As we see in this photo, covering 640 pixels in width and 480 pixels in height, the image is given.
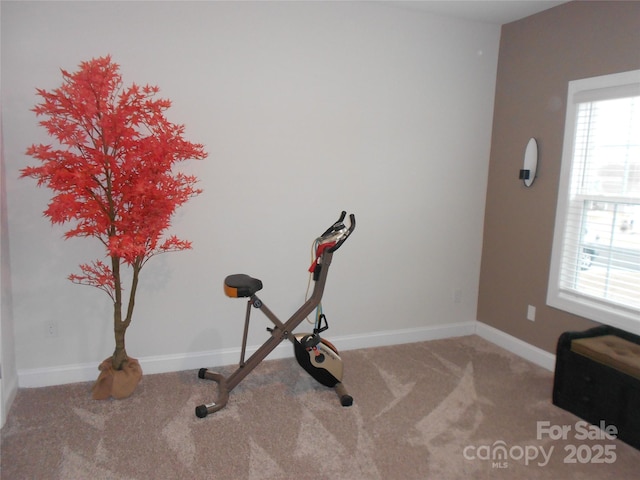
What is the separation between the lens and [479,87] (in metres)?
3.87

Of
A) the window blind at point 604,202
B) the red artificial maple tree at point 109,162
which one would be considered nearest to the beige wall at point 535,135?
the window blind at point 604,202

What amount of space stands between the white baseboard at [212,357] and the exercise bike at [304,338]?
23 cm

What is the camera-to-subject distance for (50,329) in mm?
2996

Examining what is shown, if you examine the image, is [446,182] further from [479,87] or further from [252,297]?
[252,297]

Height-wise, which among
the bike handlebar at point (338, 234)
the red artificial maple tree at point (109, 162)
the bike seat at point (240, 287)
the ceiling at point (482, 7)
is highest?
the ceiling at point (482, 7)

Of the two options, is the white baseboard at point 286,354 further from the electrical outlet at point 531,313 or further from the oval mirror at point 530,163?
the oval mirror at point 530,163

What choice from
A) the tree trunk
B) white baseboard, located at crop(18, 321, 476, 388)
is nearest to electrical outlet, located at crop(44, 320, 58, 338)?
white baseboard, located at crop(18, 321, 476, 388)

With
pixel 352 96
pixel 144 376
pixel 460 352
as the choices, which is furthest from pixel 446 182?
pixel 144 376

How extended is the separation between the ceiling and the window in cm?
69

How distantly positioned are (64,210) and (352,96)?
2172 millimetres

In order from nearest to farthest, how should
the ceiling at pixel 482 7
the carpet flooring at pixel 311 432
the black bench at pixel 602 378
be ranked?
the carpet flooring at pixel 311 432 < the black bench at pixel 602 378 < the ceiling at pixel 482 7

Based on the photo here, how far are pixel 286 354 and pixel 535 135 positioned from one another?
8.62 ft

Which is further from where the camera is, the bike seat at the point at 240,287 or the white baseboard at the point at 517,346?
the white baseboard at the point at 517,346

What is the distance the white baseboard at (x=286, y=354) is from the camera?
302 centimetres
